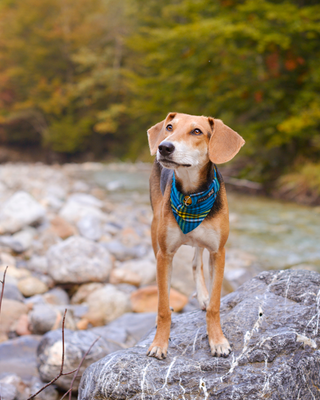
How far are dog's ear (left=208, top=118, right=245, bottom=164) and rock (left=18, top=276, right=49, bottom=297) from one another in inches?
161

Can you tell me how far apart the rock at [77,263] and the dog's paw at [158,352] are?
3297mm

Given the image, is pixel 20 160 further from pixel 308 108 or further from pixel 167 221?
pixel 167 221

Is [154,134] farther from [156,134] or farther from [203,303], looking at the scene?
[203,303]

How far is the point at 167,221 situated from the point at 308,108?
13.2 metres

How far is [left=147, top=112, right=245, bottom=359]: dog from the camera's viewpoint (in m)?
2.72

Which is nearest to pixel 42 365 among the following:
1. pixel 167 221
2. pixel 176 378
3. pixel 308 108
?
pixel 176 378

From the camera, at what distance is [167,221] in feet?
9.45

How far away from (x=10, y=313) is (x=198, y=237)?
317 cm

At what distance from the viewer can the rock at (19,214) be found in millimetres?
7918

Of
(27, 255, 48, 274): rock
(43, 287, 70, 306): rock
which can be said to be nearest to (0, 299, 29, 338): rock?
(43, 287, 70, 306): rock

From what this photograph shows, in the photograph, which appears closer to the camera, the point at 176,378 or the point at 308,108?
the point at 176,378

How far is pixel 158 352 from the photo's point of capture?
2793mm

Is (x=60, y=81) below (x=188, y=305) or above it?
below

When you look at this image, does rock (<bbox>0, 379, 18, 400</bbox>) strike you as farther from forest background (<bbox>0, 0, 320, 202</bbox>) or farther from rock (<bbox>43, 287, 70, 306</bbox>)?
forest background (<bbox>0, 0, 320, 202</bbox>)
